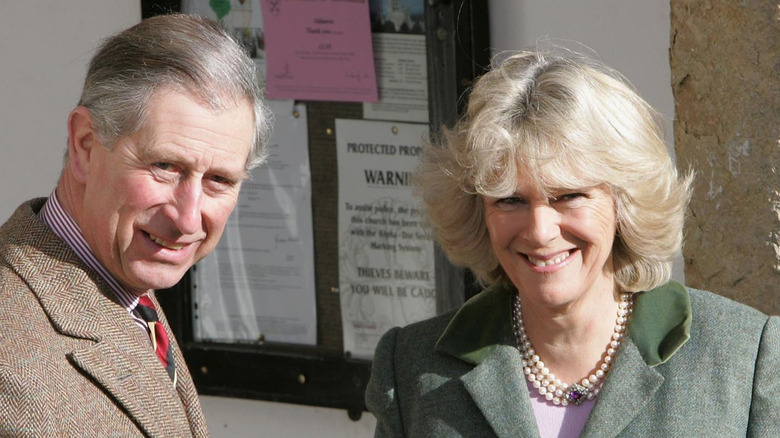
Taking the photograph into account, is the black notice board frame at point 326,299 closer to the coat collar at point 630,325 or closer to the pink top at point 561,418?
the coat collar at point 630,325

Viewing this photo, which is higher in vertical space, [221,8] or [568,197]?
[221,8]

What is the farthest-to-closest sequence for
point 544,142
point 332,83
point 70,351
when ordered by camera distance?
point 332,83 → point 544,142 → point 70,351

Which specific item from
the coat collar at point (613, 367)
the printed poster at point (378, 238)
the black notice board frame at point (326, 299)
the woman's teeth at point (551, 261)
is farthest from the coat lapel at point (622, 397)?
the printed poster at point (378, 238)

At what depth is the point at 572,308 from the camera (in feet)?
8.47

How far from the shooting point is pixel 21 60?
4484 mm

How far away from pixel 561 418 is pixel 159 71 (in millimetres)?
1156

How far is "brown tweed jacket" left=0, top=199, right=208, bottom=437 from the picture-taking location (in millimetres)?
2018

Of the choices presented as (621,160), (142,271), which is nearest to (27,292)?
(142,271)

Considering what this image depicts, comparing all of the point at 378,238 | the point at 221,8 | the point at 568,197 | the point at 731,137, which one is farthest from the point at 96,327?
the point at 221,8

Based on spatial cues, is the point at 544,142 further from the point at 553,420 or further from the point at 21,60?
the point at 21,60

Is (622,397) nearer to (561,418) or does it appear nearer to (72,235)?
(561,418)

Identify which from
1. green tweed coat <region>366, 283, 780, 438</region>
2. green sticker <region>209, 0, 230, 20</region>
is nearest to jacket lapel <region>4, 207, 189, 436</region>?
green tweed coat <region>366, 283, 780, 438</region>

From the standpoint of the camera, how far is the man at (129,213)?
219cm

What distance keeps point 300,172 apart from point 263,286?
46 cm
